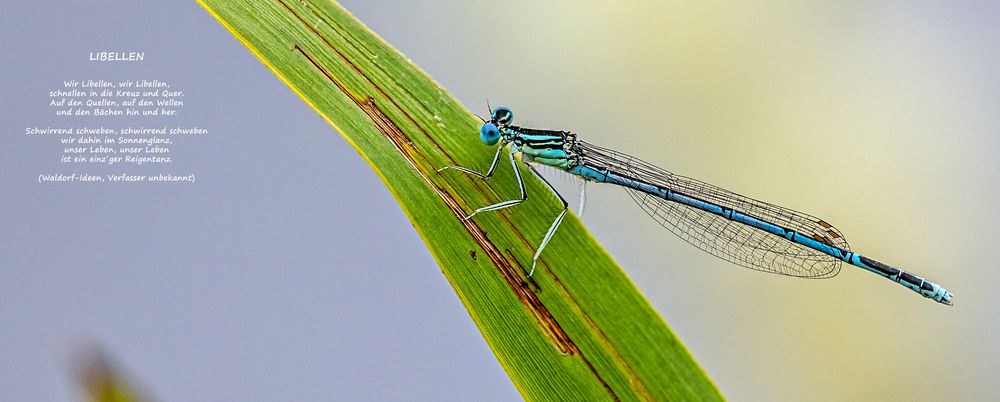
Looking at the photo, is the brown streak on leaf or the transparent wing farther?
the transparent wing

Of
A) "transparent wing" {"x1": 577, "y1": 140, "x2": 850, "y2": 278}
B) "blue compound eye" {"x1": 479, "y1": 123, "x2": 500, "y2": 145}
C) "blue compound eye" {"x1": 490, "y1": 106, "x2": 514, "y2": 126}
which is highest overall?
"blue compound eye" {"x1": 490, "y1": 106, "x2": 514, "y2": 126}

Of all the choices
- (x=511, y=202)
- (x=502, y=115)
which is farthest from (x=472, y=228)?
(x=502, y=115)

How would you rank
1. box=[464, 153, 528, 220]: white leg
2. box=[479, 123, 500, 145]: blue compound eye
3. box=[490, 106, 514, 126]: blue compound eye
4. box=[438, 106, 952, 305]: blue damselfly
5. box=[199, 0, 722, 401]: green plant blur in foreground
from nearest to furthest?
1. box=[199, 0, 722, 401]: green plant blur in foreground
2. box=[464, 153, 528, 220]: white leg
3. box=[479, 123, 500, 145]: blue compound eye
4. box=[490, 106, 514, 126]: blue compound eye
5. box=[438, 106, 952, 305]: blue damselfly

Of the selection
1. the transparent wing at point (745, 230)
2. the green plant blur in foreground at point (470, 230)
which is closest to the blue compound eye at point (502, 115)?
the green plant blur in foreground at point (470, 230)

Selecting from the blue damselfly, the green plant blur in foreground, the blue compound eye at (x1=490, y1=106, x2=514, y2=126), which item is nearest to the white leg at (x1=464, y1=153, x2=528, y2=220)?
the green plant blur in foreground

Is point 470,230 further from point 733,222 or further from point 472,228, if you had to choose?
point 733,222

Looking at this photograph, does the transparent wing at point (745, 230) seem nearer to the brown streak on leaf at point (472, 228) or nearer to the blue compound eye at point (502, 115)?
the blue compound eye at point (502, 115)

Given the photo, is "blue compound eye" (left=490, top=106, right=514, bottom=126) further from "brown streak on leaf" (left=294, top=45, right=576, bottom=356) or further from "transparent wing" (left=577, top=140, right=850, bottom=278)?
"transparent wing" (left=577, top=140, right=850, bottom=278)

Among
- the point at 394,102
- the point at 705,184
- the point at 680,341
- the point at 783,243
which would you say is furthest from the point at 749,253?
the point at 394,102
